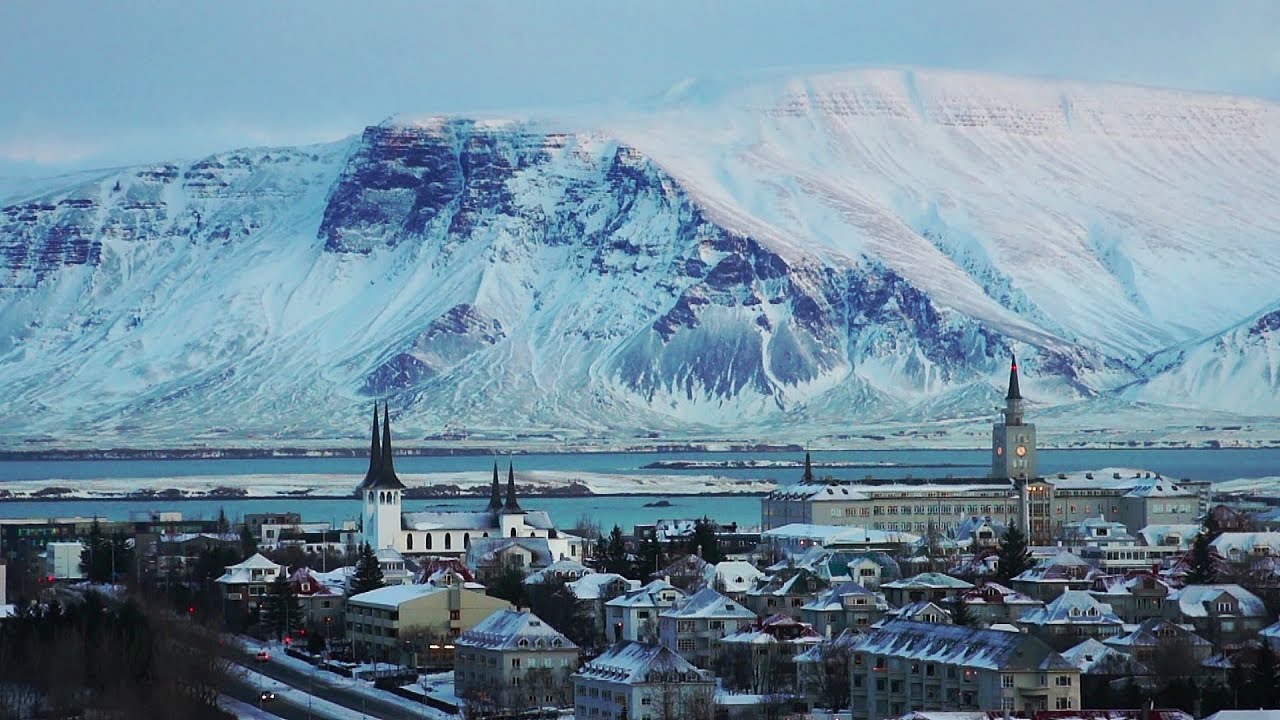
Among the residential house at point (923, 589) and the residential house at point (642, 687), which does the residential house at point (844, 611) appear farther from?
the residential house at point (642, 687)

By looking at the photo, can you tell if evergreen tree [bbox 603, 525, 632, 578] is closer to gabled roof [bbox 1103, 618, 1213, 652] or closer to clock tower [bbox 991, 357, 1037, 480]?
gabled roof [bbox 1103, 618, 1213, 652]

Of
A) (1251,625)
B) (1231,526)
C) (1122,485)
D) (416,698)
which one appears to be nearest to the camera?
(416,698)

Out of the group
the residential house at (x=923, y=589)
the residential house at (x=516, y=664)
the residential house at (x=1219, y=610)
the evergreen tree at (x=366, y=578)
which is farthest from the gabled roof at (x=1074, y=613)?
the evergreen tree at (x=366, y=578)

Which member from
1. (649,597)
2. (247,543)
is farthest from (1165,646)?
(247,543)

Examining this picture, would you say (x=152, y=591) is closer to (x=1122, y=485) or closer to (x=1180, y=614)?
(x=1180, y=614)

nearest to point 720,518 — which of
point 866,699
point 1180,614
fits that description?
point 1180,614

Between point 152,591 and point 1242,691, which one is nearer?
point 1242,691

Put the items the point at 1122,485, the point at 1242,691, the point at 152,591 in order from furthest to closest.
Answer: the point at 1122,485 → the point at 152,591 → the point at 1242,691

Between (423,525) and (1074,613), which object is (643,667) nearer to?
(1074,613)
